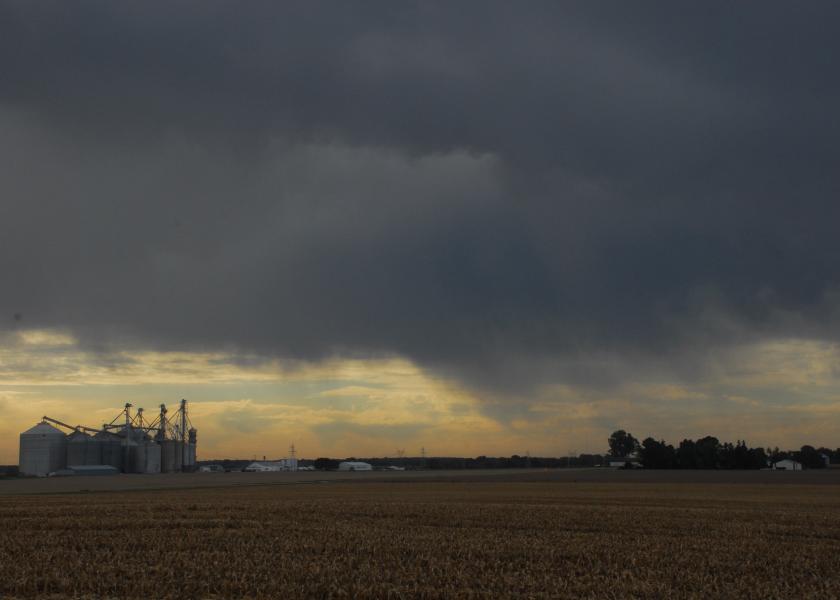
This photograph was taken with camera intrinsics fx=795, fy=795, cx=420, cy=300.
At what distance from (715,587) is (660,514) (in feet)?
74.4

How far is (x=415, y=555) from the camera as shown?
84.4 feet

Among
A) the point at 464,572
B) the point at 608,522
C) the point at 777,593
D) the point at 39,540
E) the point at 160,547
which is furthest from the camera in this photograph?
the point at 608,522

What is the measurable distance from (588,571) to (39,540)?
65.5ft

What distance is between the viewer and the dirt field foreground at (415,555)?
20547 mm

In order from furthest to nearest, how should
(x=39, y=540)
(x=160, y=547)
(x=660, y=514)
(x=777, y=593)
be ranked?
(x=660, y=514), (x=39, y=540), (x=160, y=547), (x=777, y=593)

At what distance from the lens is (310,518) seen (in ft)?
127

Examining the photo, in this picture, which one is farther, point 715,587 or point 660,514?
point 660,514

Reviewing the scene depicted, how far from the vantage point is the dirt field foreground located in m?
20.5

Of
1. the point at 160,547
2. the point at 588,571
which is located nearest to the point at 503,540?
the point at 588,571

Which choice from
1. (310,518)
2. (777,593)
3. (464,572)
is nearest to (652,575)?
(777,593)

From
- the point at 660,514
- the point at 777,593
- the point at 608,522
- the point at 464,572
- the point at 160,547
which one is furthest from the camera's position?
the point at 660,514

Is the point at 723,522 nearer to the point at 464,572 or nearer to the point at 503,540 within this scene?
the point at 503,540

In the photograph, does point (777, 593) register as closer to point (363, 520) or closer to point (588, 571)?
point (588, 571)

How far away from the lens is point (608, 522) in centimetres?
3734
